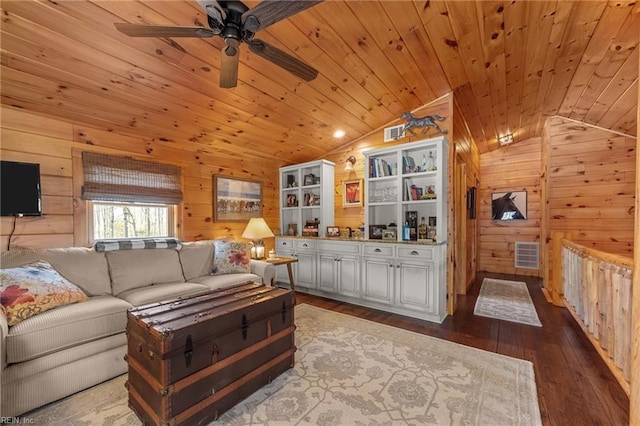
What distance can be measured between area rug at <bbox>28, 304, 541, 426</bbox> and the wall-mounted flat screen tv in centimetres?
163

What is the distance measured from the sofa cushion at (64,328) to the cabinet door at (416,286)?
2.71m

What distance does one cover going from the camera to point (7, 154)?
228 cm

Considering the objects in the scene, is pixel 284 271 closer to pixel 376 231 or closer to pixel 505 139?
pixel 376 231

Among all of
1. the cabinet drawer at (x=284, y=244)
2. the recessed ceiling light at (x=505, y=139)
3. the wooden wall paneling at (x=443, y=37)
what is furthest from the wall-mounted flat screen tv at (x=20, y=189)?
the recessed ceiling light at (x=505, y=139)

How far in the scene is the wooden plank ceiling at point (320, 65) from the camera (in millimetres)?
1859

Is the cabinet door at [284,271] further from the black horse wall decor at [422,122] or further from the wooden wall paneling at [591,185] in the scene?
the wooden wall paneling at [591,185]

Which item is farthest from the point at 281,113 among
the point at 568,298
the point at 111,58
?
the point at 568,298

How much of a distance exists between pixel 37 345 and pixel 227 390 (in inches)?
46.9

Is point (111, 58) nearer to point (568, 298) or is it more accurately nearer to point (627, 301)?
point (627, 301)

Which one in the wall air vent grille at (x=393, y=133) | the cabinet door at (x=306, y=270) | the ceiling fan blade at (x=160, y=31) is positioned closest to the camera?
the ceiling fan blade at (x=160, y=31)

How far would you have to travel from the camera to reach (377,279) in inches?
136

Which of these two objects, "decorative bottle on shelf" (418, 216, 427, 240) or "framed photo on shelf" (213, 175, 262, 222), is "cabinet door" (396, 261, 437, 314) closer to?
"decorative bottle on shelf" (418, 216, 427, 240)

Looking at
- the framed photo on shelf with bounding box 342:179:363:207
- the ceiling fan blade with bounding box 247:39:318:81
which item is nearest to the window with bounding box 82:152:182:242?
the ceiling fan blade with bounding box 247:39:318:81

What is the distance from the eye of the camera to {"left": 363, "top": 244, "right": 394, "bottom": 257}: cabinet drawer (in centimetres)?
335
